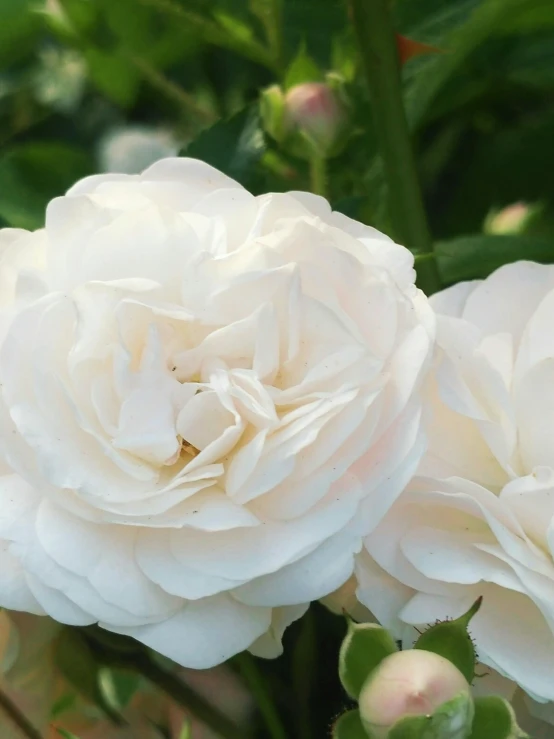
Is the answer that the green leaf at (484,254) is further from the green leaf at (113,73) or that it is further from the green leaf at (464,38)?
the green leaf at (113,73)

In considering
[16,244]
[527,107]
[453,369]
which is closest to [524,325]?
[453,369]

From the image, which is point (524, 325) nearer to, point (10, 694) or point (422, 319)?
point (422, 319)

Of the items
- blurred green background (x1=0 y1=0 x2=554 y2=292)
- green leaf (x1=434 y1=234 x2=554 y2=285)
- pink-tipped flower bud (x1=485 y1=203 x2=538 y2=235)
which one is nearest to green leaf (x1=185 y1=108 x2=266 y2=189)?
blurred green background (x1=0 y1=0 x2=554 y2=292)

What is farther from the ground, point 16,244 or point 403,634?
point 16,244

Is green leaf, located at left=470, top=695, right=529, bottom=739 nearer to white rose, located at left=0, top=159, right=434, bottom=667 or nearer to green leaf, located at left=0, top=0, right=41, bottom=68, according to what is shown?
white rose, located at left=0, top=159, right=434, bottom=667

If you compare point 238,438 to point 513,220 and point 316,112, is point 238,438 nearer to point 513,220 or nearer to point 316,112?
point 316,112
